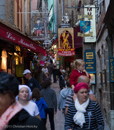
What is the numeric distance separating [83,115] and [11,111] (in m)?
2.29

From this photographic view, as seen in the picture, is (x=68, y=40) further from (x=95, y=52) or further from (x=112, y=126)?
(x=112, y=126)

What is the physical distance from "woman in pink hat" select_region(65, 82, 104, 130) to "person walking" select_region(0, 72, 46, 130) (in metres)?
2.15

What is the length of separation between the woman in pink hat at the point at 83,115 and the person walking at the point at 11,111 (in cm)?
215

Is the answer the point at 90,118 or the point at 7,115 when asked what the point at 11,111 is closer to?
the point at 7,115

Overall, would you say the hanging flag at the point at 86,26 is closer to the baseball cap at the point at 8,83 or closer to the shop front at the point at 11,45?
A: the shop front at the point at 11,45

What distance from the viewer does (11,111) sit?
6.22 feet

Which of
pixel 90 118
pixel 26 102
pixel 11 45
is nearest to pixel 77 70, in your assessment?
pixel 26 102

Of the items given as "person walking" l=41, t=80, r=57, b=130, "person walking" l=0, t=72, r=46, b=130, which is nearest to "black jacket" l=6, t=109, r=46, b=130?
"person walking" l=0, t=72, r=46, b=130

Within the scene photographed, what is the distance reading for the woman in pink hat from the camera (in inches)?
159

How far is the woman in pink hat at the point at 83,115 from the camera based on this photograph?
405cm

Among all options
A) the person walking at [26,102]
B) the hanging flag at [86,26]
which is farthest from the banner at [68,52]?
the person walking at [26,102]

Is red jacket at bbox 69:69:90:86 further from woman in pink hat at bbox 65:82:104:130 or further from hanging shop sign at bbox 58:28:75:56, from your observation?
hanging shop sign at bbox 58:28:75:56

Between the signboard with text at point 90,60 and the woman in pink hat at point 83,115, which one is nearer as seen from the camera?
the woman in pink hat at point 83,115

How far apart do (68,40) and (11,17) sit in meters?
8.27
